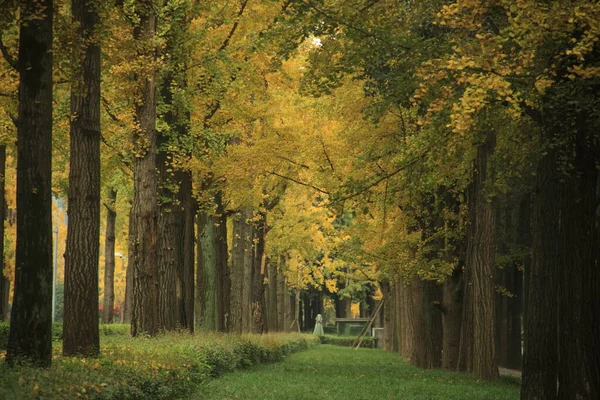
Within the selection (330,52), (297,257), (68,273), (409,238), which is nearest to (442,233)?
(409,238)

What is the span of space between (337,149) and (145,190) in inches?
290

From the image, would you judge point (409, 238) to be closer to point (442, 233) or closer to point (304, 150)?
point (442, 233)

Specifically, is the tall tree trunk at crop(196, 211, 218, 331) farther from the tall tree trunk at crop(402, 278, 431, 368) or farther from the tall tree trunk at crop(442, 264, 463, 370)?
the tall tree trunk at crop(442, 264, 463, 370)

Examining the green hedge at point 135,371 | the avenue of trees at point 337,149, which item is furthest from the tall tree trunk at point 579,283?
the green hedge at point 135,371

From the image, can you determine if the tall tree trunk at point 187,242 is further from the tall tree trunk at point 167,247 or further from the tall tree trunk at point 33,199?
the tall tree trunk at point 33,199

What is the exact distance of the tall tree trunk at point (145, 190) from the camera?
825 inches

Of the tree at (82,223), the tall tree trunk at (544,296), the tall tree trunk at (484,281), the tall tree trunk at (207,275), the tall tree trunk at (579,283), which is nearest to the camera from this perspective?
the tall tree trunk at (579,283)

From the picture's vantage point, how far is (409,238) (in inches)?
1115

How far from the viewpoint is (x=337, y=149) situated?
26.9m

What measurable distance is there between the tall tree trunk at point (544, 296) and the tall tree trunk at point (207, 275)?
15.0 meters

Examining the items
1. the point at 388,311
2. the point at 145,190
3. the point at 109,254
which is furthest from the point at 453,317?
the point at 388,311

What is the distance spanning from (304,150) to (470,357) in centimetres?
709

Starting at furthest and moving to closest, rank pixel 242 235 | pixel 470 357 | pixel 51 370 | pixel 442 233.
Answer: pixel 242 235
pixel 442 233
pixel 470 357
pixel 51 370

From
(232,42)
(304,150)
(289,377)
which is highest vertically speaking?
(232,42)
